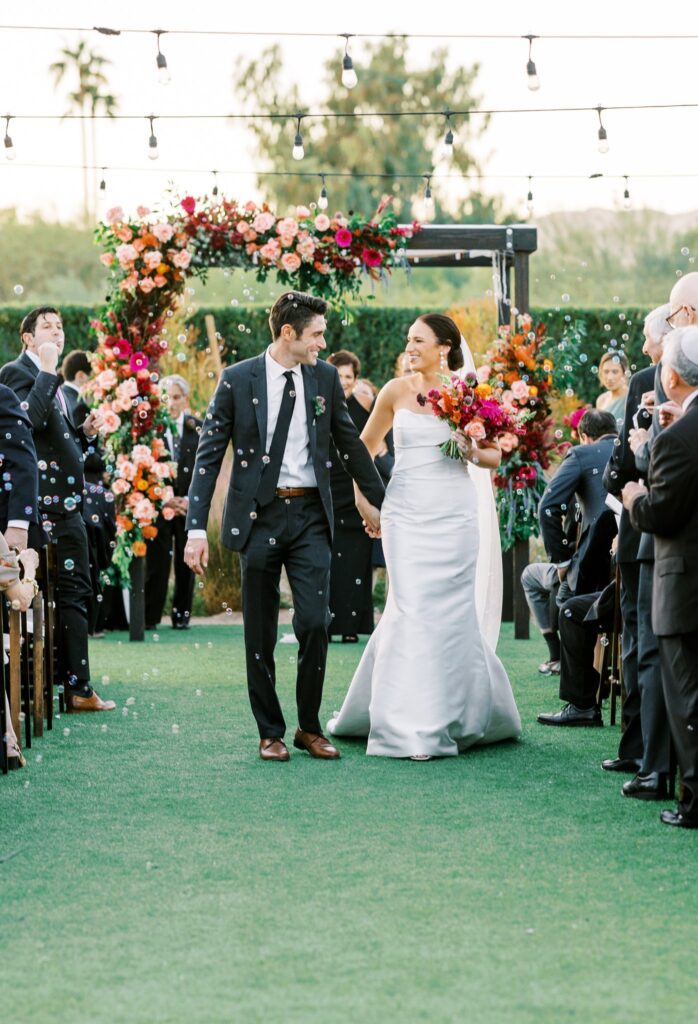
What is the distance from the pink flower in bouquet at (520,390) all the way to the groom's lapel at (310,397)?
4.66 metres

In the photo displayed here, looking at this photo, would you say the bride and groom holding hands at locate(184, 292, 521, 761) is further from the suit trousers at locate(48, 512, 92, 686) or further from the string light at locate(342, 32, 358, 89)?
the string light at locate(342, 32, 358, 89)

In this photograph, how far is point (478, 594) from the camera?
830cm

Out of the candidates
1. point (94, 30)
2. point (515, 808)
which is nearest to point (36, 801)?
point (515, 808)

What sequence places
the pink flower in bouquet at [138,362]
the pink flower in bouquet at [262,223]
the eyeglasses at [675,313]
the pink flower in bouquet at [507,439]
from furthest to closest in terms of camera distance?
the pink flower in bouquet at [138,362] < the pink flower in bouquet at [262,223] < the pink flower in bouquet at [507,439] < the eyeglasses at [675,313]

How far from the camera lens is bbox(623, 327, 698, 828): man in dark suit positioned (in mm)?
5379

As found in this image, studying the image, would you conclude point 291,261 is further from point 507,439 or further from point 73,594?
point 507,439

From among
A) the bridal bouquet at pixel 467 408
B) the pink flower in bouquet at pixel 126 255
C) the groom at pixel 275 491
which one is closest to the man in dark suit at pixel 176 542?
the pink flower in bouquet at pixel 126 255

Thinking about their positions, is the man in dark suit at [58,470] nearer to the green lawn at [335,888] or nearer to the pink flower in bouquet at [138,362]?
the green lawn at [335,888]

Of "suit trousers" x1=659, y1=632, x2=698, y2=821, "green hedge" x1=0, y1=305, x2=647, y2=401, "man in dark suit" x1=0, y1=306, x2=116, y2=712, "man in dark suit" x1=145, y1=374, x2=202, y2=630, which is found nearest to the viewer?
"suit trousers" x1=659, y1=632, x2=698, y2=821

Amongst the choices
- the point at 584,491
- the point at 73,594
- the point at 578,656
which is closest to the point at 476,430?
the point at 584,491

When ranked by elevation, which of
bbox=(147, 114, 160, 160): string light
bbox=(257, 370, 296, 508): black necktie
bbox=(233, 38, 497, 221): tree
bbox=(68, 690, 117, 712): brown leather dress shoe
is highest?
bbox=(233, 38, 497, 221): tree

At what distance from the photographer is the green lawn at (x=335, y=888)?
3.74m

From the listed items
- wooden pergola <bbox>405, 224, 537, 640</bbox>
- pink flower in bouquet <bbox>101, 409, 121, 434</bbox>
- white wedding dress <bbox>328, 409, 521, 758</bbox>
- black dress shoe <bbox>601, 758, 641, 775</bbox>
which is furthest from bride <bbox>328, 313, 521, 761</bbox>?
wooden pergola <bbox>405, 224, 537, 640</bbox>

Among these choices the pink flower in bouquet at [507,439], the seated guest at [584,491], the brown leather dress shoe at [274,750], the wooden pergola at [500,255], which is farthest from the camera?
the wooden pergola at [500,255]
